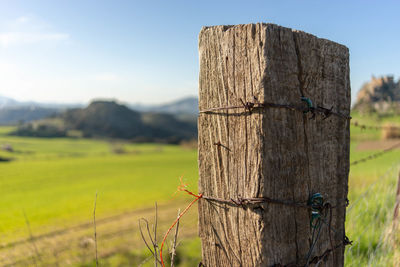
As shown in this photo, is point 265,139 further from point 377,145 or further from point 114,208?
point 377,145

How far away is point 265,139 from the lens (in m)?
1.25

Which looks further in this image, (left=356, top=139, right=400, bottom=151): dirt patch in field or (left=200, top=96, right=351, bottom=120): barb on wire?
(left=356, top=139, right=400, bottom=151): dirt patch in field

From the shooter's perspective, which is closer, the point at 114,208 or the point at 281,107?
the point at 281,107

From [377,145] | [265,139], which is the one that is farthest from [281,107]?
[377,145]

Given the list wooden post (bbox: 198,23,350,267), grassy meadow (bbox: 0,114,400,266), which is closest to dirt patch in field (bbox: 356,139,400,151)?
grassy meadow (bbox: 0,114,400,266)

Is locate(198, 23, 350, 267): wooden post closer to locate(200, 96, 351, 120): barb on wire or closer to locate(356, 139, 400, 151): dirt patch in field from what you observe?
locate(200, 96, 351, 120): barb on wire

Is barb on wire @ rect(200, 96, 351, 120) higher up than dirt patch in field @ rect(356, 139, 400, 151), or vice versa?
barb on wire @ rect(200, 96, 351, 120)

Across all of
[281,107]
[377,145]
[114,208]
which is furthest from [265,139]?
[377,145]

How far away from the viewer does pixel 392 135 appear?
54.9 feet

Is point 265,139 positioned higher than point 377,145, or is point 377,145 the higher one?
point 265,139

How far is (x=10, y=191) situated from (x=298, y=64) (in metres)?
18.3

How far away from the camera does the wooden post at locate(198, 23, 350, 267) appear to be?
1265 millimetres

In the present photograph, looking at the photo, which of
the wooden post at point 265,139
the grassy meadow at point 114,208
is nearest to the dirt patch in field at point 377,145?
the grassy meadow at point 114,208

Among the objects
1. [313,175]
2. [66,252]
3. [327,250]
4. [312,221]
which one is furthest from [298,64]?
[66,252]
